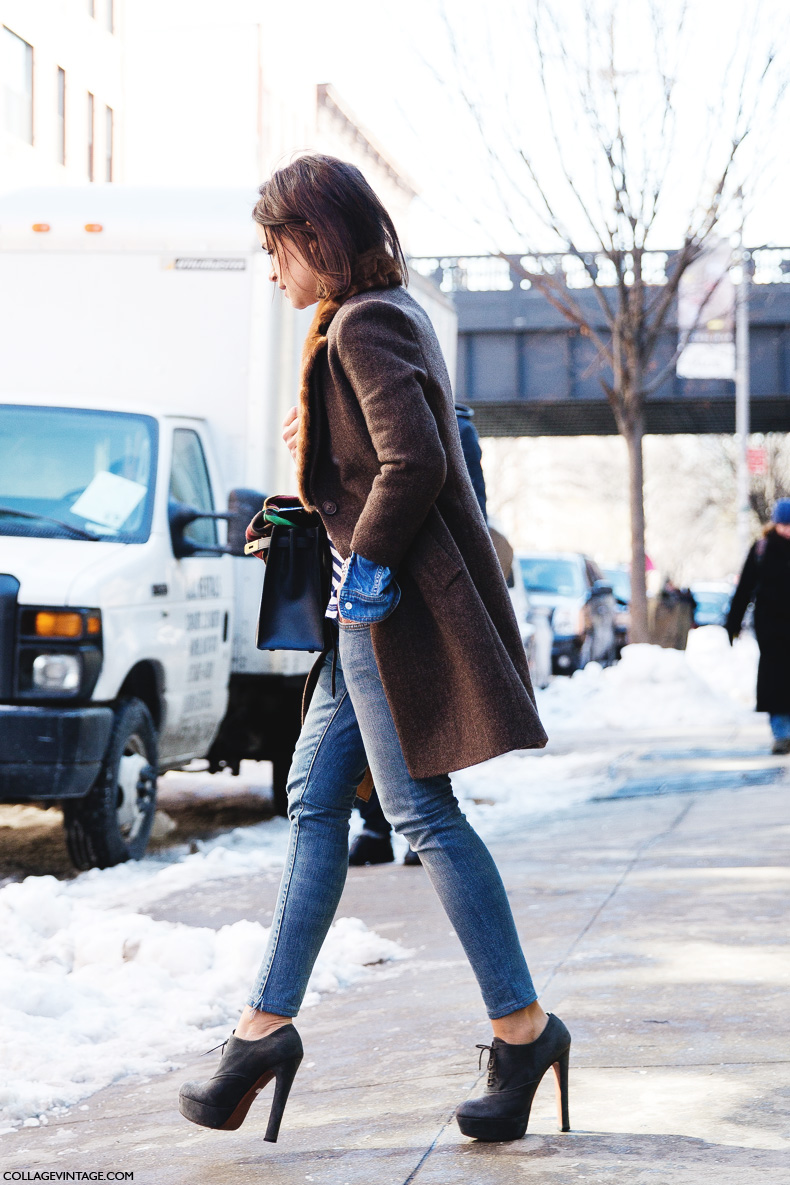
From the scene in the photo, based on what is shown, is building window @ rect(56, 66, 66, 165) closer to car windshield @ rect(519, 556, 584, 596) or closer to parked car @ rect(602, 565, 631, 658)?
parked car @ rect(602, 565, 631, 658)

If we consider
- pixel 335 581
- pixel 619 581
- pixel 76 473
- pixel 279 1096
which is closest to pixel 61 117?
pixel 619 581

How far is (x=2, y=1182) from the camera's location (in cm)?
283

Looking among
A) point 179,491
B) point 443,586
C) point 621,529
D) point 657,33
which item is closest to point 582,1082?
point 443,586

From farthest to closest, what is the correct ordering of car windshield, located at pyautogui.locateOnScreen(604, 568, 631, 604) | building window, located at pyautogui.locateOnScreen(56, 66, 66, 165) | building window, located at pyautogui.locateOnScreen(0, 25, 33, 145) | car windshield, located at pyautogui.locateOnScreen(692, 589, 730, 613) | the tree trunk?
car windshield, located at pyautogui.locateOnScreen(692, 589, 730, 613)
building window, located at pyautogui.locateOnScreen(56, 66, 66, 165)
car windshield, located at pyautogui.locateOnScreen(604, 568, 631, 604)
building window, located at pyautogui.locateOnScreen(0, 25, 33, 145)
the tree trunk

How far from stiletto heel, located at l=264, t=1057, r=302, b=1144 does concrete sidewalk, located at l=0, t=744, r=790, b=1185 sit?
0.07 meters

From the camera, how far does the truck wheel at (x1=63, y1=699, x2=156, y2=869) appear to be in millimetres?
6148

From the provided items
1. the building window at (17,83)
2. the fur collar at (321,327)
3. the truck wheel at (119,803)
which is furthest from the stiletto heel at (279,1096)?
the building window at (17,83)

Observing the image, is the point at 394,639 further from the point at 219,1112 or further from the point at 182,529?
the point at 182,529

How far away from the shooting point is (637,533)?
17.0 m

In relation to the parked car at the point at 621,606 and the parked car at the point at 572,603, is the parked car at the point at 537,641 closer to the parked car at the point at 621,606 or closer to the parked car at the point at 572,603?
the parked car at the point at 572,603

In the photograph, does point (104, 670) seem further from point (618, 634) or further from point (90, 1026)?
point (618, 634)

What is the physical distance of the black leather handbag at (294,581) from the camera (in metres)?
3.03

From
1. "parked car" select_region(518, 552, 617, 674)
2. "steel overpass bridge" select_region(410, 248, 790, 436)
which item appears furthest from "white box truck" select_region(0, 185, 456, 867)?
"steel overpass bridge" select_region(410, 248, 790, 436)

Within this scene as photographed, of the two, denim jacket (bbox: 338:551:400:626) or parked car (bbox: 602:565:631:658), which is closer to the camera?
denim jacket (bbox: 338:551:400:626)
